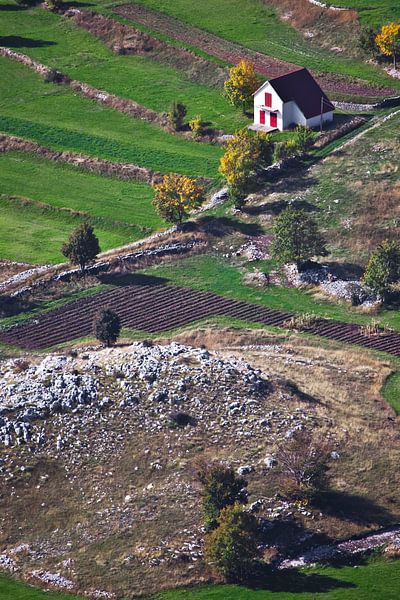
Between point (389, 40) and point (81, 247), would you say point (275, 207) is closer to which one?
point (81, 247)

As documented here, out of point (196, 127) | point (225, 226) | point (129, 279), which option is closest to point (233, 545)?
point (129, 279)

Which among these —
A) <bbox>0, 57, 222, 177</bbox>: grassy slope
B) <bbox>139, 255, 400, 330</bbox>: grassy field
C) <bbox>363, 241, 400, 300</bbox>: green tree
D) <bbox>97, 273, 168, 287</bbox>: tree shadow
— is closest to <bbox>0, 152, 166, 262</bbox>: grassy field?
<bbox>0, 57, 222, 177</bbox>: grassy slope

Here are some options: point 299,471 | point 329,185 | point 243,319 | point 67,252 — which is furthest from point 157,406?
point 329,185

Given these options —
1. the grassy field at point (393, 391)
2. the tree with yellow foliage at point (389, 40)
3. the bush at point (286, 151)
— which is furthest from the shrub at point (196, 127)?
the grassy field at point (393, 391)

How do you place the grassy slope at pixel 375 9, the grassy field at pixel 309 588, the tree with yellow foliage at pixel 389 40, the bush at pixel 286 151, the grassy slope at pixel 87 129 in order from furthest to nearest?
the grassy slope at pixel 375 9
the tree with yellow foliage at pixel 389 40
the grassy slope at pixel 87 129
the bush at pixel 286 151
the grassy field at pixel 309 588

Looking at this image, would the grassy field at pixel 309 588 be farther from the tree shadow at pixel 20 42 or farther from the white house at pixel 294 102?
the tree shadow at pixel 20 42

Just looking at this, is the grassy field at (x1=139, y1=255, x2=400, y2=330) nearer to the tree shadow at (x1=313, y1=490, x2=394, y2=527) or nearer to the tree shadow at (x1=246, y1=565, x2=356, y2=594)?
the tree shadow at (x1=313, y1=490, x2=394, y2=527)
